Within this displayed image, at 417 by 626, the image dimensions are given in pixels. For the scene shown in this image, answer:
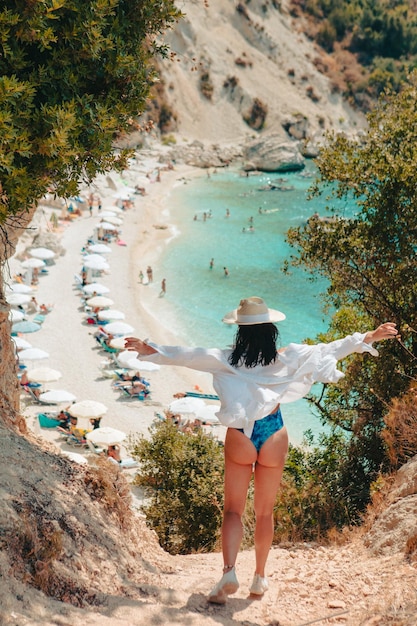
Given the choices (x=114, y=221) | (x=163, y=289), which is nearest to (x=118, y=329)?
(x=163, y=289)

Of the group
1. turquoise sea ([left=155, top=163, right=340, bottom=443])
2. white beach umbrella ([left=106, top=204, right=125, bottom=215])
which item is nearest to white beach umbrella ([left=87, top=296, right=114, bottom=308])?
turquoise sea ([left=155, top=163, right=340, bottom=443])

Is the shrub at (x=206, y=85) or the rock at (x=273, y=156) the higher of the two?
the shrub at (x=206, y=85)

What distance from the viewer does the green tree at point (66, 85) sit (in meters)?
6.61

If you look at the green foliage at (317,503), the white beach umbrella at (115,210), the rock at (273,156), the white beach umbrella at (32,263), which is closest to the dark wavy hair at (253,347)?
the green foliage at (317,503)

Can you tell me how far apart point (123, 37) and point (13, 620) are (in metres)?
5.77

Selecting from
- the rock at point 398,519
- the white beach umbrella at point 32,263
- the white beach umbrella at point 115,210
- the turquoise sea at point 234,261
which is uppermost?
the rock at point 398,519

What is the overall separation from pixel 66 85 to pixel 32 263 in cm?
3238

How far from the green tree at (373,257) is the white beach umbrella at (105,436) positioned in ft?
30.7

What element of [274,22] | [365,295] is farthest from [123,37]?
[274,22]

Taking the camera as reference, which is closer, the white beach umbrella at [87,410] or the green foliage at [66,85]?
the green foliage at [66,85]

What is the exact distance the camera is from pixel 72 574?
5.68 meters

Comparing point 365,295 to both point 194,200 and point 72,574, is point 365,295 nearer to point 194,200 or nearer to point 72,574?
point 72,574

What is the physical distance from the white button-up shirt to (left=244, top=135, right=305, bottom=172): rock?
7808 cm

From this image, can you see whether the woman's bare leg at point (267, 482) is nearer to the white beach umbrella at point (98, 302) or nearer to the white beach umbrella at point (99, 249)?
the white beach umbrella at point (98, 302)
